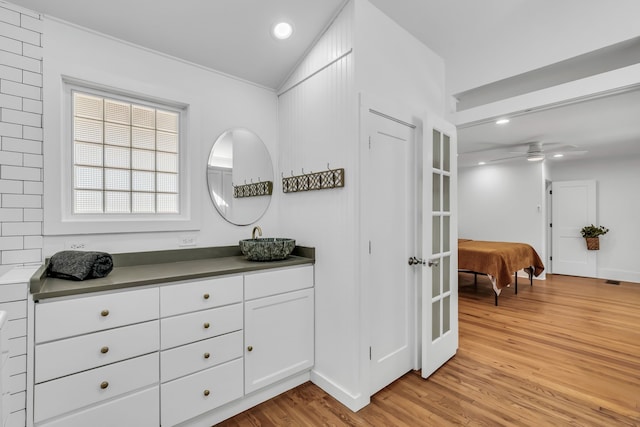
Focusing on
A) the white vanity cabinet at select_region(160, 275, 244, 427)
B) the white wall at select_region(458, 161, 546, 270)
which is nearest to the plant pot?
the white wall at select_region(458, 161, 546, 270)

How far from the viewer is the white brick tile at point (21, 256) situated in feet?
5.48

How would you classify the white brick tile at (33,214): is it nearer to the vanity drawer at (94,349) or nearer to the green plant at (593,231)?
the vanity drawer at (94,349)

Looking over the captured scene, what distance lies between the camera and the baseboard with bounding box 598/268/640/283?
5770 millimetres

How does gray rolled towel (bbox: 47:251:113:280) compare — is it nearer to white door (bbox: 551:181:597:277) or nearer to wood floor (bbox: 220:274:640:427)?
wood floor (bbox: 220:274:640:427)

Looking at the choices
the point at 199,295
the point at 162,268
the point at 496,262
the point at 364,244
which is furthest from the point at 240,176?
the point at 496,262

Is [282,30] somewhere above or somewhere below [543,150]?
above

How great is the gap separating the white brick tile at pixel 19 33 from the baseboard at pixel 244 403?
2.35 m

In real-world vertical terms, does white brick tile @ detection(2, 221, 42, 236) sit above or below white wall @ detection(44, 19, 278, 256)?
below

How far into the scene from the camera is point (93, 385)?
148 cm

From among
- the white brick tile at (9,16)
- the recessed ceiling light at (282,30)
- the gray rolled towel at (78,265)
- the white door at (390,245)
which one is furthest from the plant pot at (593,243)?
the white brick tile at (9,16)

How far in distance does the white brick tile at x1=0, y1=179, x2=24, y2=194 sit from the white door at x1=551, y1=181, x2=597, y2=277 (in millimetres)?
8258

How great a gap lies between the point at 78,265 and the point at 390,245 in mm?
1902

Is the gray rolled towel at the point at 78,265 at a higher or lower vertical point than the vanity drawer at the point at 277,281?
higher

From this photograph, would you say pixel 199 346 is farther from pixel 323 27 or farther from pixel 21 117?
pixel 323 27
